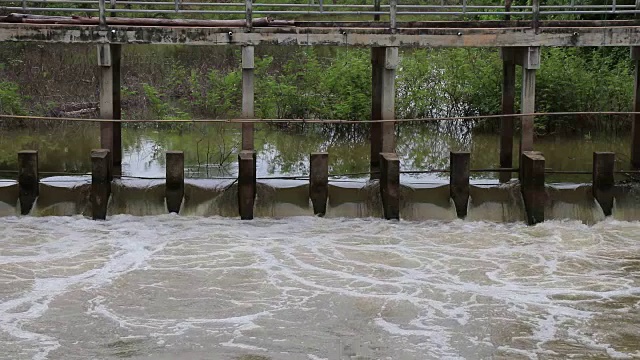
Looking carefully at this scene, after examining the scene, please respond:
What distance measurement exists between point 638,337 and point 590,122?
46.9 ft

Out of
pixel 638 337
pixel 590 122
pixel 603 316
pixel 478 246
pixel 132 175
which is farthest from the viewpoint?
pixel 590 122

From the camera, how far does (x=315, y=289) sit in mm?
13922

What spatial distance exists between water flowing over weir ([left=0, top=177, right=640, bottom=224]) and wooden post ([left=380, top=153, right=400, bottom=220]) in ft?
0.99

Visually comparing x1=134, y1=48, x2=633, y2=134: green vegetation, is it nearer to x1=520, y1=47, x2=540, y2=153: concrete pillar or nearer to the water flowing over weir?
x1=520, y1=47, x2=540, y2=153: concrete pillar

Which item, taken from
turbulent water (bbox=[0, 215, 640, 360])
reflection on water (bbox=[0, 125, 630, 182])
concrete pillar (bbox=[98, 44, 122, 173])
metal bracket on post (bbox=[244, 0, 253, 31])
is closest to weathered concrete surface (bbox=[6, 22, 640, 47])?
metal bracket on post (bbox=[244, 0, 253, 31])

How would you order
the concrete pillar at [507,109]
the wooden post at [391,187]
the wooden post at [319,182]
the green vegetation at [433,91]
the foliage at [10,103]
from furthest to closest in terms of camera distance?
the green vegetation at [433,91] < the foliage at [10,103] < the concrete pillar at [507,109] < the wooden post at [319,182] < the wooden post at [391,187]

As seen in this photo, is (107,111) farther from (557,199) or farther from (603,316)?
(603,316)

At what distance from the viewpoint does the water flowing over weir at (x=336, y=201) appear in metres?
18.1

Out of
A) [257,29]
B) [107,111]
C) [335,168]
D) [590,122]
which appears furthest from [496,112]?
[107,111]

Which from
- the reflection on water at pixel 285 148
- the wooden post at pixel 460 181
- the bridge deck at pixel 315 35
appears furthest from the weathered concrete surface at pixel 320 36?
the reflection on water at pixel 285 148

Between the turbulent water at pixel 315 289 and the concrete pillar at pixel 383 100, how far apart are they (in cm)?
194

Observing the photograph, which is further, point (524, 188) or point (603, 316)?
point (524, 188)

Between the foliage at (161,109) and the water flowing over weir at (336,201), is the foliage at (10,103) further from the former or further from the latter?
the water flowing over weir at (336,201)

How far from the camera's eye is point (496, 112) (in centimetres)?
2595
